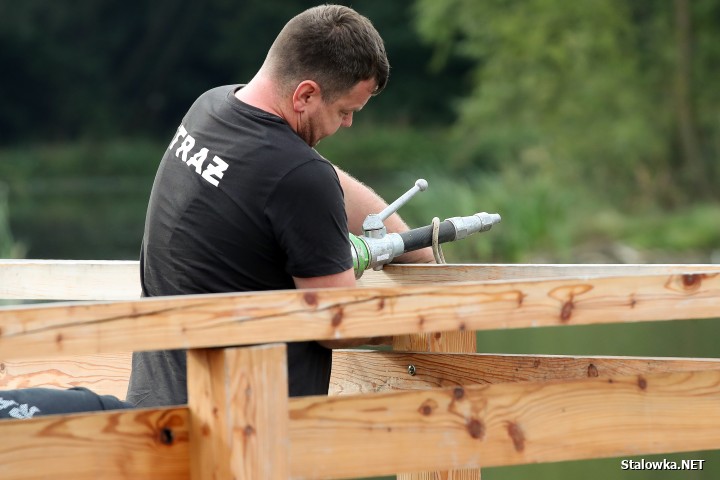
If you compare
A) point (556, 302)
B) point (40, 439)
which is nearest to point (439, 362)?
point (556, 302)

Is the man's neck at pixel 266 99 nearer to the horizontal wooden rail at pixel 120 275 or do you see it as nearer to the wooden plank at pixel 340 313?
the horizontal wooden rail at pixel 120 275

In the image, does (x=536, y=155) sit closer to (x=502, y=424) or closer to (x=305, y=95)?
(x=305, y=95)

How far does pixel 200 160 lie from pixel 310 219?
30cm

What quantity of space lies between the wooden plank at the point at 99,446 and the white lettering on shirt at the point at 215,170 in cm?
61

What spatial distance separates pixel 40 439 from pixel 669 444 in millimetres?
1171

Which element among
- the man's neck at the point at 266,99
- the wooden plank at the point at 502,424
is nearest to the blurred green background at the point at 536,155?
the wooden plank at the point at 502,424

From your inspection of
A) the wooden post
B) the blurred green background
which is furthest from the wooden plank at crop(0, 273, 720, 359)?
the blurred green background

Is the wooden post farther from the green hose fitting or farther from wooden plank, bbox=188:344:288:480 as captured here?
wooden plank, bbox=188:344:288:480

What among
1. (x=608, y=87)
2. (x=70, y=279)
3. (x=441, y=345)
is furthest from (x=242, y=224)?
(x=608, y=87)

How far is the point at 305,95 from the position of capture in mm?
2678

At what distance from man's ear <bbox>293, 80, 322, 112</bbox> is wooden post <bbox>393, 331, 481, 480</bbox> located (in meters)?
0.73

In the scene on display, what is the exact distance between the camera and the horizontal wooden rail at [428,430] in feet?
6.77

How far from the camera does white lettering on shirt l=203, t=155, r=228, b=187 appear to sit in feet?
8.44

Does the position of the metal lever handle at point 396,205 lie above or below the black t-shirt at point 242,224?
above
